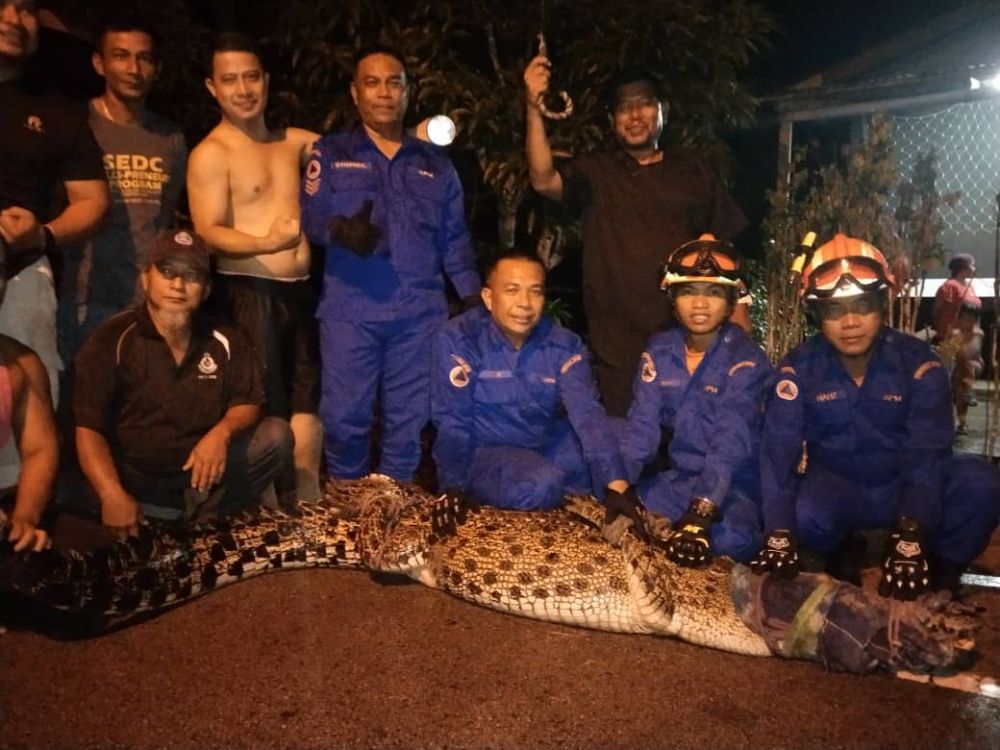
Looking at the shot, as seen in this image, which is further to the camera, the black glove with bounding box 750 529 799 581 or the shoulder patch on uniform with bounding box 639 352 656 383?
the shoulder patch on uniform with bounding box 639 352 656 383

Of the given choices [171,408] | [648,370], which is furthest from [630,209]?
[171,408]

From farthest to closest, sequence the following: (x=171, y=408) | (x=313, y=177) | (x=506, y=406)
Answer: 1. (x=313, y=177)
2. (x=506, y=406)
3. (x=171, y=408)

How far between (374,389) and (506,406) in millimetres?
748

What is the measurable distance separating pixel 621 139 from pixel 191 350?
94.5 inches

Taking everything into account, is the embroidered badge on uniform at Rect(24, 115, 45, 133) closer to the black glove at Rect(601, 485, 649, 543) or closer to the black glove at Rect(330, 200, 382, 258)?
the black glove at Rect(330, 200, 382, 258)

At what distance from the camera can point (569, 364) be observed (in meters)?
4.12

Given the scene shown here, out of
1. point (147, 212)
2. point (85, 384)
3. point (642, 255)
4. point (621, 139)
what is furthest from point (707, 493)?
point (147, 212)

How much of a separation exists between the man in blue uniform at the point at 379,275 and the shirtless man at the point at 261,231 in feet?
0.59

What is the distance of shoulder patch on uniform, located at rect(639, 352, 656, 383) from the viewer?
4.07 metres

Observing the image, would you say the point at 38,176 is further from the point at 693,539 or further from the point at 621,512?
the point at 693,539

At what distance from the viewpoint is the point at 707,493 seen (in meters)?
3.73

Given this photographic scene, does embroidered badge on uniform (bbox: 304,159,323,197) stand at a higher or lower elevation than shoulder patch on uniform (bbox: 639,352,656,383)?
higher

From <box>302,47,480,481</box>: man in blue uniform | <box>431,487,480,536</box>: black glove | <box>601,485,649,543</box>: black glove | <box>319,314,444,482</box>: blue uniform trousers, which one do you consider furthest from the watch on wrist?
<box>601,485,649,543</box>: black glove

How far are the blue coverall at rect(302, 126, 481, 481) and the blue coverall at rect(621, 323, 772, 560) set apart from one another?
116cm
